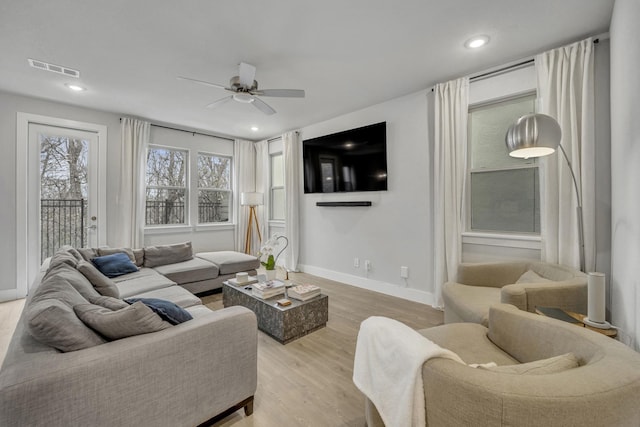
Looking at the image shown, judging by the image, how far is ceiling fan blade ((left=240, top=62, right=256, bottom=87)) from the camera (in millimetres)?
2555

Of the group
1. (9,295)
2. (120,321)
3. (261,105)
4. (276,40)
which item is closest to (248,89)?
(261,105)

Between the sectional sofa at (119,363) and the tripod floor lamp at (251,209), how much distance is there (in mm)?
3690

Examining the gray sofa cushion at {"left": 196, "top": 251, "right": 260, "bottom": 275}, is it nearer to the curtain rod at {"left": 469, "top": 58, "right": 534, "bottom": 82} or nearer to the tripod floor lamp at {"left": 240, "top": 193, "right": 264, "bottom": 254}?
the tripod floor lamp at {"left": 240, "top": 193, "right": 264, "bottom": 254}

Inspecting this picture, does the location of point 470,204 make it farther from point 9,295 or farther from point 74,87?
point 9,295

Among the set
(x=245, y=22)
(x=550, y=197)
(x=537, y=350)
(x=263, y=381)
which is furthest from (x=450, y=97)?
(x=263, y=381)

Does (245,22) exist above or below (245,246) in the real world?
above

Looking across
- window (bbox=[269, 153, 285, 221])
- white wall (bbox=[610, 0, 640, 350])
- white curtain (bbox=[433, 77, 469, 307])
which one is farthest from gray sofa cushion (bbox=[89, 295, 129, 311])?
window (bbox=[269, 153, 285, 221])

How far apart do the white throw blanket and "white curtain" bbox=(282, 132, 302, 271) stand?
3.94m

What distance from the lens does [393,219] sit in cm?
379

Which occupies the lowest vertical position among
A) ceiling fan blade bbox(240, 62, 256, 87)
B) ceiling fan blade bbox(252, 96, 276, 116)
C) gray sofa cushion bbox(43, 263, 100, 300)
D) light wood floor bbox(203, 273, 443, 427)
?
light wood floor bbox(203, 273, 443, 427)

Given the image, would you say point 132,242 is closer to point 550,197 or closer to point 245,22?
point 245,22

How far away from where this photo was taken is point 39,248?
148 inches

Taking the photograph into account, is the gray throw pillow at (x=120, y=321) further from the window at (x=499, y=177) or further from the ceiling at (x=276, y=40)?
the window at (x=499, y=177)

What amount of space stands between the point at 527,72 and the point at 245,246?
524 centimetres
